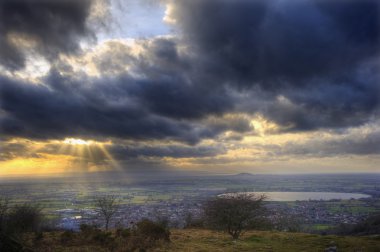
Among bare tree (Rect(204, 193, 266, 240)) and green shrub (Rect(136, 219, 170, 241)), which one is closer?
green shrub (Rect(136, 219, 170, 241))

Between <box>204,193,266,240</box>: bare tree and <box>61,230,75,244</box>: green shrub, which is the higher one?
<box>204,193,266,240</box>: bare tree

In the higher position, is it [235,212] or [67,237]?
[235,212]

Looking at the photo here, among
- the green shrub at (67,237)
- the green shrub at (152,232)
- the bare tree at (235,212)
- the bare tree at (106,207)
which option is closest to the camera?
the green shrub at (67,237)

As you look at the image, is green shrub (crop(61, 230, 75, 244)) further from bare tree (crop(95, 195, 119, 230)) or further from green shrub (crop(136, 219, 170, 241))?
bare tree (crop(95, 195, 119, 230))

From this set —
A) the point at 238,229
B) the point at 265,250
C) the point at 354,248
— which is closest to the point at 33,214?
the point at 238,229

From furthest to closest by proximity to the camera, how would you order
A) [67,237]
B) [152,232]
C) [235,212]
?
1. [235,212]
2. [152,232]
3. [67,237]

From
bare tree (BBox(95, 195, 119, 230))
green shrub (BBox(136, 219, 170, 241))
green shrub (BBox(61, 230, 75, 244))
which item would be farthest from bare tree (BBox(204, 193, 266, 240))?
bare tree (BBox(95, 195, 119, 230))

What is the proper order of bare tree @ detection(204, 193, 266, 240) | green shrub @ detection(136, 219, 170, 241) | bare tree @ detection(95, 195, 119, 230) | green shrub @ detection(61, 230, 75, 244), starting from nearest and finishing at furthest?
green shrub @ detection(61, 230, 75, 244), green shrub @ detection(136, 219, 170, 241), bare tree @ detection(204, 193, 266, 240), bare tree @ detection(95, 195, 119, 230)

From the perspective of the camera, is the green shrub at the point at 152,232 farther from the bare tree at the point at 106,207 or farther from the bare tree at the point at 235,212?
the bare tree at the point at 106,207

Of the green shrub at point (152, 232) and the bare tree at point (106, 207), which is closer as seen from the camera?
the green shrub at point (152, 232)

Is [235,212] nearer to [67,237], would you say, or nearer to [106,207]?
[67,237]

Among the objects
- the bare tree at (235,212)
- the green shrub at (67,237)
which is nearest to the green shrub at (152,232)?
the green shrub at (67,237)

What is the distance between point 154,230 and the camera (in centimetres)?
3153

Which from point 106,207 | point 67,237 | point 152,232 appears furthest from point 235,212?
point 106,207
